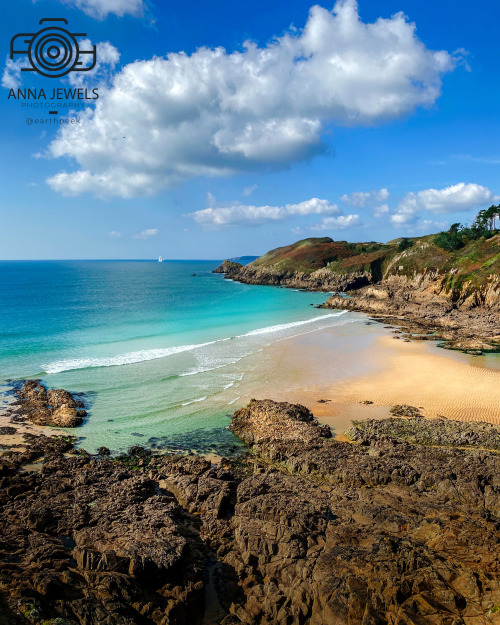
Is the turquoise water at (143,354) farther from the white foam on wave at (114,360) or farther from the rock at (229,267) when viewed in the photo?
the rock at (229,267)

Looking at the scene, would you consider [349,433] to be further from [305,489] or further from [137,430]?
[137,430]

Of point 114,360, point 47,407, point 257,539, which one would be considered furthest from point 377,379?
point 47,407

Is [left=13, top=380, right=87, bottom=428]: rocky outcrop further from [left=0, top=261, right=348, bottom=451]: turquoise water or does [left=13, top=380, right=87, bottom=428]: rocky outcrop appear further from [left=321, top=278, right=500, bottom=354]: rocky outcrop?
[left=321, top=278, right=500, bottom=354]: rocky outcrop

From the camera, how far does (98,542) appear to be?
10453 millimetres

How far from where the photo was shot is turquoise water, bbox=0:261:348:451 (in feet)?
74.3

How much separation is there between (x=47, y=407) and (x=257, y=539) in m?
18.8

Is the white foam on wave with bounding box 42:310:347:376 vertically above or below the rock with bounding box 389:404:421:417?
above

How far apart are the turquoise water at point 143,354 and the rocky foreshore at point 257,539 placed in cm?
520

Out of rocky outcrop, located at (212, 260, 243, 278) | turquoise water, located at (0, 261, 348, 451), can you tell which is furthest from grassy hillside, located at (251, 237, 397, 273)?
turquoise water, located at (0, 261, 348, 451)

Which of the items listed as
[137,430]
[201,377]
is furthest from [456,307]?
[137,430]

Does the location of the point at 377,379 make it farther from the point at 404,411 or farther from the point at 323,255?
the point at 323,255

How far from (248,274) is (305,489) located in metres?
132

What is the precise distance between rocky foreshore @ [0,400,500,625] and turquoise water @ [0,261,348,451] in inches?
205

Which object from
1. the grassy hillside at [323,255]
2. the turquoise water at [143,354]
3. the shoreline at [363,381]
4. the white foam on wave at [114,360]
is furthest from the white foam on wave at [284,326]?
the grassy hillside at [323,255]
